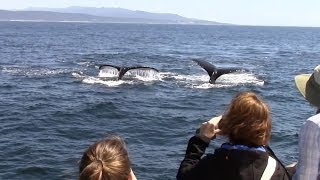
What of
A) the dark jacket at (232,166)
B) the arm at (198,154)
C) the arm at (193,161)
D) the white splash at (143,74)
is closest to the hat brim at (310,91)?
the dark jacket at (232,166)

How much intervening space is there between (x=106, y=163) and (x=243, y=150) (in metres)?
1.03

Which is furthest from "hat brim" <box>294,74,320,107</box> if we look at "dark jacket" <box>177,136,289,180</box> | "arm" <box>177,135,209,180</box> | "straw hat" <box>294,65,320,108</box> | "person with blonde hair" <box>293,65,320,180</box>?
"arm" <box>177,135,209,180</box>

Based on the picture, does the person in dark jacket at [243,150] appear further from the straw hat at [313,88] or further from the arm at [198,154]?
the straw hat at [313,88]

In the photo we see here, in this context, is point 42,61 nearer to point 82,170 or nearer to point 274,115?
point 274,115

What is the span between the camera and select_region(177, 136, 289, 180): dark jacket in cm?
397

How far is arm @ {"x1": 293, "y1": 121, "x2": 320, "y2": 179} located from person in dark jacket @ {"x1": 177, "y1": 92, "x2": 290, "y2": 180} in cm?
14

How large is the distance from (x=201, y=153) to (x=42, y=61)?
1706 inches

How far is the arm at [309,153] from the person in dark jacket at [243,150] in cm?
14

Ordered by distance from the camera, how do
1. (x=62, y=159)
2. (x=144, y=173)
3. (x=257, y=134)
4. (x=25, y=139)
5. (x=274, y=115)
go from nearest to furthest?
(x=257, y=134) < (x=144, y=173) < (x=62, y=159) < (x=25, y=139) < (x=274, y=115)

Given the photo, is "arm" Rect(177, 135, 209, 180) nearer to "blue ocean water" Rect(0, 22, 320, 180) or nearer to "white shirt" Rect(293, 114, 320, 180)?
"white shirt" Rect(293, 114, 320, 180)

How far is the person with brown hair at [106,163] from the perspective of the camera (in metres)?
3.60

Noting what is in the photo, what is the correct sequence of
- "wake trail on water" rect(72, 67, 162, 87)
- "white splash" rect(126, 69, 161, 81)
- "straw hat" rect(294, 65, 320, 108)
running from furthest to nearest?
"white splash" rect(126, 69, 161, 81) → "wake trail on water" rect(72, 67, 162, 87) → "straw hat" rect(294, 65, 320, 108)

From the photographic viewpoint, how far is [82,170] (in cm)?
372

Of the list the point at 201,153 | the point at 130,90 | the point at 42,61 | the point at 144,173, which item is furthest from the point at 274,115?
the point at 42,61
